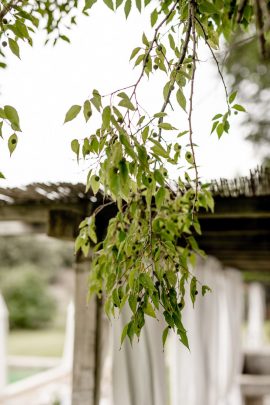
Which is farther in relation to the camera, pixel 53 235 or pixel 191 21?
pixel 53 235

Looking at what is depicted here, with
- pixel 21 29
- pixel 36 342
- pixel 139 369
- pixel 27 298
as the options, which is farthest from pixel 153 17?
pixel 27 298

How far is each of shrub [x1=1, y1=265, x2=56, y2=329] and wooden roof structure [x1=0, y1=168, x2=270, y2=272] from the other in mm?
16847

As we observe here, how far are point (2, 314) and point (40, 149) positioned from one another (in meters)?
5.44

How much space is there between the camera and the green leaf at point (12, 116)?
1.36 m

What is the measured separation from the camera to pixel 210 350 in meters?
5.45

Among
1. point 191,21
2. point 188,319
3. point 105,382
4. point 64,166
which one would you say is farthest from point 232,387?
point 191,21

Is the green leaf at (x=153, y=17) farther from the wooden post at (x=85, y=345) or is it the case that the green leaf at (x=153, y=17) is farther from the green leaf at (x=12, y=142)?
the wooden post at (x=85, y=345)

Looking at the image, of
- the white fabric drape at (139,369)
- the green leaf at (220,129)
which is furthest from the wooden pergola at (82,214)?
the green leaf at (220,129)

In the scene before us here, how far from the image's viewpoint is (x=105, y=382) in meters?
7.44

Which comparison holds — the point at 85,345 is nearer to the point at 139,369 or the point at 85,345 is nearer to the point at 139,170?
the point at 139,369

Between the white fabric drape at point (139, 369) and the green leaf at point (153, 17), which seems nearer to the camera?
→ the green leaf at point (153, 17)

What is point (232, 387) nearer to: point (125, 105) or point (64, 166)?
point (64, 166)

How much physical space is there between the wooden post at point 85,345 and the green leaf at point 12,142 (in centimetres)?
165

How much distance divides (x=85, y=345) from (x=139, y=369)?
474mm
